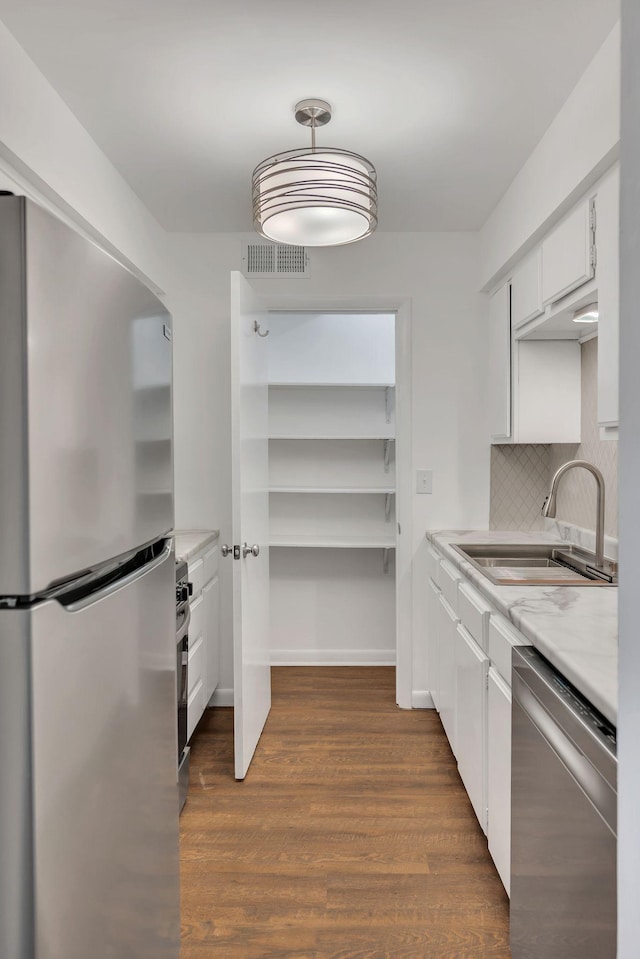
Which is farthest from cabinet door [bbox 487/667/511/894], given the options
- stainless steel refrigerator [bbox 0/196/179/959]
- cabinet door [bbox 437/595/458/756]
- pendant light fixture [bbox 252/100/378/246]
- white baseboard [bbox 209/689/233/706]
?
white baseboard [bbox 209/689/233/706]

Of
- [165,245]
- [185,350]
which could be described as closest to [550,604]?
[185,350]

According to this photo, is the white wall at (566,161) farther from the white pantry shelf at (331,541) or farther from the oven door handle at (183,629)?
the oven door handle at (183,629)

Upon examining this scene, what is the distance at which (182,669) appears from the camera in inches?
94.1

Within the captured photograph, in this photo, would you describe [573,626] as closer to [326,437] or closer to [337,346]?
[326,437]

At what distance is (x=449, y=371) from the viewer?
340 cm

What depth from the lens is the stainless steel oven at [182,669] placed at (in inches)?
91.7

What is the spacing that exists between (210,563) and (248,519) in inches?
24.3

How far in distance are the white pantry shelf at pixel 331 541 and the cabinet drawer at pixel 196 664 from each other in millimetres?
939

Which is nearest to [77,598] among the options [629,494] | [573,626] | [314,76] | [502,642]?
[629,494]

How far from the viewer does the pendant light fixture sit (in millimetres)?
2033

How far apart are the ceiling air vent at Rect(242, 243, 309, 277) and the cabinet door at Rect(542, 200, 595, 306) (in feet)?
4.36

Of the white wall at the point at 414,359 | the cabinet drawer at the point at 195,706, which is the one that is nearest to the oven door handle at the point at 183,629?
the cabinet drawer at the point at 195,706

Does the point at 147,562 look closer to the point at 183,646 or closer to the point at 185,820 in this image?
the point at 183,646

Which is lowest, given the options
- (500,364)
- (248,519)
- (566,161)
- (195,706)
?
(195,706)
